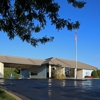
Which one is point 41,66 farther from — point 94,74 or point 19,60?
point 94,74

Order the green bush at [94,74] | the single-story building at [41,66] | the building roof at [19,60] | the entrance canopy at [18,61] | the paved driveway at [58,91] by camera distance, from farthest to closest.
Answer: the green bush at [94,74] → the single-story building at [41,66] → the building roof at [19,60] → the entrance canopy at [18,61] → the paved driveway at [58,91]

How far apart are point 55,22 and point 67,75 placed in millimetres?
53622

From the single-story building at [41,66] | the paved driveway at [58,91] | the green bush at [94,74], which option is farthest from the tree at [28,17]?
the green bush at [94,74]

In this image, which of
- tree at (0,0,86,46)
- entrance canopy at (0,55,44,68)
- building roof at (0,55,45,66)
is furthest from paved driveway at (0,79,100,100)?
building roof at (0,55,45,66)

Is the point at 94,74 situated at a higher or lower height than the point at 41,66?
lower

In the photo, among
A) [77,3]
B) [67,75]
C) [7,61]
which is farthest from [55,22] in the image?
[67,75]

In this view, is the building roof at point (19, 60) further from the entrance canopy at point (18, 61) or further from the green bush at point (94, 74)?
the green bush at point (94, 74)

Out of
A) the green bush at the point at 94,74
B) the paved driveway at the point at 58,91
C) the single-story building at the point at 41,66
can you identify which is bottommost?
the paved driveway at the point at 58,91

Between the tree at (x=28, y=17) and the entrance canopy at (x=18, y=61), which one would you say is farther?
the entrance canopy at (x=18, y=61)

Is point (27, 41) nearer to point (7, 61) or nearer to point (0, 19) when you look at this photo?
point (0, 19)

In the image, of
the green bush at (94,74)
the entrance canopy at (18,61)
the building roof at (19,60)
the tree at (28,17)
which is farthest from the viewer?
the green bush at (94,74)

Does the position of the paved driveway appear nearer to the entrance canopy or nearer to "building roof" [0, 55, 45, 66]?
the entrance canopy

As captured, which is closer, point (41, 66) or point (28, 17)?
point (28, 17)

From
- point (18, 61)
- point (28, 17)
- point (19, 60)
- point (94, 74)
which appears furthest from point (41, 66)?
point (28, 17)
